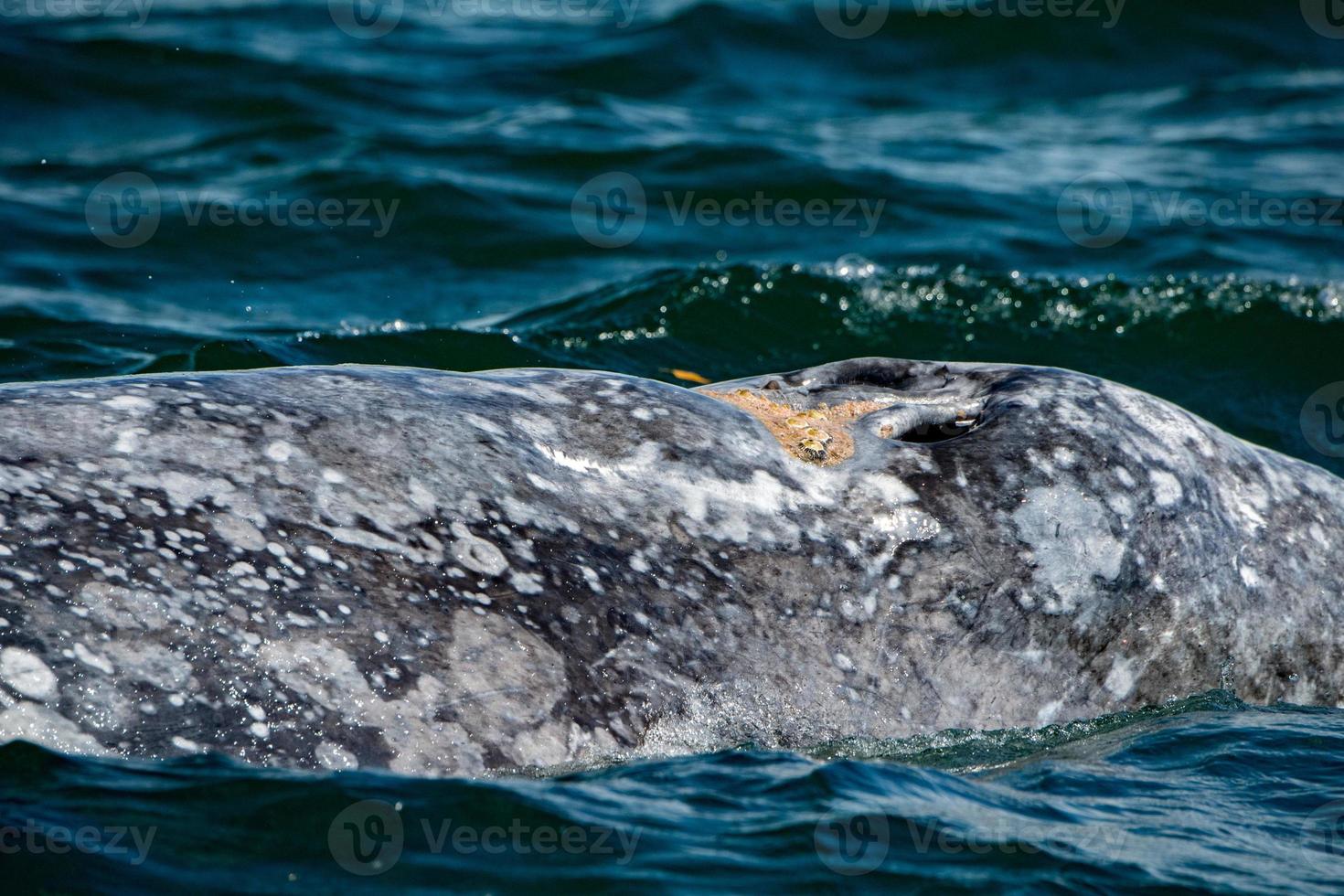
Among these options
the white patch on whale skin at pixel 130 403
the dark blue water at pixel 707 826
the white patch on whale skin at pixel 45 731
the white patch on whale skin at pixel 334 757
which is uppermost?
the white patch on whale skin at pixel 130 403

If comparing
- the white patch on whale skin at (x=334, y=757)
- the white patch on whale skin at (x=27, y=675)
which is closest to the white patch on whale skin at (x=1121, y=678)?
the white patch on whale skin at (x=334, y=757)

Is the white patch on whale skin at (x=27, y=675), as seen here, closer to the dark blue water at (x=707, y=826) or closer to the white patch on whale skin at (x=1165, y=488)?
the dark blue water at (x=707, y=826)

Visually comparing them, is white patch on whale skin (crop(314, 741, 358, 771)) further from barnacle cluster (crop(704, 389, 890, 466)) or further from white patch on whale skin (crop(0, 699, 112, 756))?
barnacle cluster (crop(704, 389, 890, 466))

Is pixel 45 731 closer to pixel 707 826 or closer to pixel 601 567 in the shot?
pixel 601 567

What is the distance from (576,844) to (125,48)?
1320 centimetres

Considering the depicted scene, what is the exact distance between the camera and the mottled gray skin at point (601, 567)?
4105 millimetres

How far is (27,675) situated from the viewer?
3875 millimetres

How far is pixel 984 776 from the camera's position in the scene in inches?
187

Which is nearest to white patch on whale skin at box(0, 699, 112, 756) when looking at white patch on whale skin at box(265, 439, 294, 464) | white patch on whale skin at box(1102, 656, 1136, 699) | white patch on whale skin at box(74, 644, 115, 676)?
white patch on whale skin at box(74, 644, 115, 676)

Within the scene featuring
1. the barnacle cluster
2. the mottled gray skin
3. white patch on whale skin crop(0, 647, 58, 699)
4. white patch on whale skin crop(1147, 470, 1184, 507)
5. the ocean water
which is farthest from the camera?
white patch on whale skin crop(1147, 470, 1184, 507)

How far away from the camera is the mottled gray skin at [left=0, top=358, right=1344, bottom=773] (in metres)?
4.11

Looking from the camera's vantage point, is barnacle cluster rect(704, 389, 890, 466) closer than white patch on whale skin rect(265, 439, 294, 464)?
No

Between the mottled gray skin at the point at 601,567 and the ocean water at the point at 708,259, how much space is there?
0.18 metres

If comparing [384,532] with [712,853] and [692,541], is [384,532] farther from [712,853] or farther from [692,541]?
[712,853]
